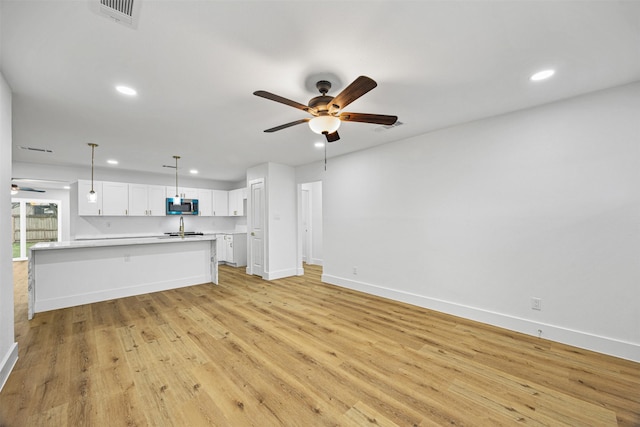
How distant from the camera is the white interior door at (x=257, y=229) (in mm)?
5773

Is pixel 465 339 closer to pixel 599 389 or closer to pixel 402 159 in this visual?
pixel 599 389

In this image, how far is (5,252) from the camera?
220cm

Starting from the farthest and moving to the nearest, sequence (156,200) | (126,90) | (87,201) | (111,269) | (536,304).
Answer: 1. (156,200)
2. (87,201)
3. (111,269)
4. (536,304)
5. (126,90)

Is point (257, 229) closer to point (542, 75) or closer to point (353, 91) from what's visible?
point (353, 91)

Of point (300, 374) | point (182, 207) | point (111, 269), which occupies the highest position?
point (182, 207)

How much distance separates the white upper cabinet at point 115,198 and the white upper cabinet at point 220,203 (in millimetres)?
2183

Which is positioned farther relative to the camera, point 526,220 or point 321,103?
point 526,220

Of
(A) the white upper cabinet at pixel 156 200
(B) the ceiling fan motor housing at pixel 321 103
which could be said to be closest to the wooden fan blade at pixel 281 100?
(B) the ceiling fan motor housing at pixel 321 103

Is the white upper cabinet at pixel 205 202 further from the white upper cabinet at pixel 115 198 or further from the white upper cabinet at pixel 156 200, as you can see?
the white upper cabinet at pixel 115 198

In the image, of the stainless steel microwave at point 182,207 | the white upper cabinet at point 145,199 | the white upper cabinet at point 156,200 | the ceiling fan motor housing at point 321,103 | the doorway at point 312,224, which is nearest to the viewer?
the ceiling fan motor housing at point 321,103

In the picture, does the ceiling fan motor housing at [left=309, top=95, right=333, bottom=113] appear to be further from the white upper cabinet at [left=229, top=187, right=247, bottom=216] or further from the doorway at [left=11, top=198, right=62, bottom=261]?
the doorway at [left=11, top=198, right=62, bottom=261]

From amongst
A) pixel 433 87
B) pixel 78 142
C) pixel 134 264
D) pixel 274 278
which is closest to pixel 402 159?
pixel 433 87

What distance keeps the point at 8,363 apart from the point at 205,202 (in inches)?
227

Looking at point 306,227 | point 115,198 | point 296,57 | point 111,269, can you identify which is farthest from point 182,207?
point 296,57
